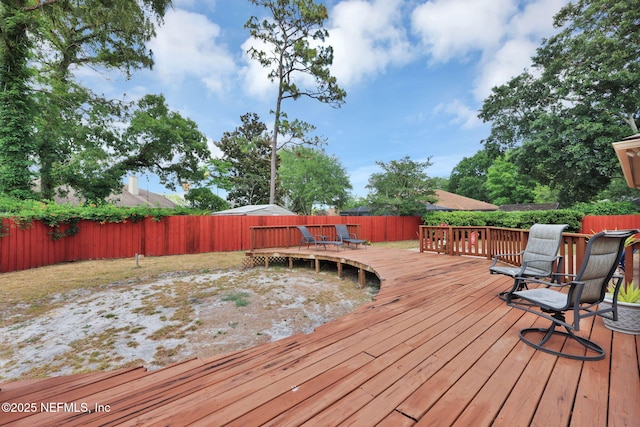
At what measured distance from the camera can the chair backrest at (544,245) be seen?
3195 mm

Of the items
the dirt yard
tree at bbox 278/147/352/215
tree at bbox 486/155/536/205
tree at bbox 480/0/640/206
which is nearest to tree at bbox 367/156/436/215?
tree at bbox 480/0/640/206

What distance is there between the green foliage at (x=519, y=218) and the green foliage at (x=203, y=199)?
13791mm

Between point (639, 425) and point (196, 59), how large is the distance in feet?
50.7

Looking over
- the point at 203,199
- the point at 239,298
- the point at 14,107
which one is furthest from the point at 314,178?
the point at 239,298

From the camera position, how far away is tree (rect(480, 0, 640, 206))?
40.6ft

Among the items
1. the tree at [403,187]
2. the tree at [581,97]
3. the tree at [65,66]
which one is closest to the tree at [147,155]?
the tree at [65,66]

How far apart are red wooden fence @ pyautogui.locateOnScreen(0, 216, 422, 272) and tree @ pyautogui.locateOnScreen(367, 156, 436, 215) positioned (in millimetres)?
4722

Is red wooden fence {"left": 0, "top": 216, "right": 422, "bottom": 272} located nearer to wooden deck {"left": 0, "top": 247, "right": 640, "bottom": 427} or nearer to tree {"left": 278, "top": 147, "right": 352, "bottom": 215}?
wooden deck {"left": 0, "top": 247, "right": 640, "bottom": 427}

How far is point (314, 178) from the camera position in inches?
928

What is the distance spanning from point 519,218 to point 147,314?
14.2m

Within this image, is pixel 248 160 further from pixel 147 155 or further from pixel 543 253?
pixel 543 253

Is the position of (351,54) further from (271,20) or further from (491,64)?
(491,64)

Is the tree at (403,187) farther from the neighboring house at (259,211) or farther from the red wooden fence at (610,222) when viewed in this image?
the red wooden fence at (610,222)

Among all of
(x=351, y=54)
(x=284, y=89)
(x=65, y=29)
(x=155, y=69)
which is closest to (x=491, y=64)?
(x=351, y=54)
